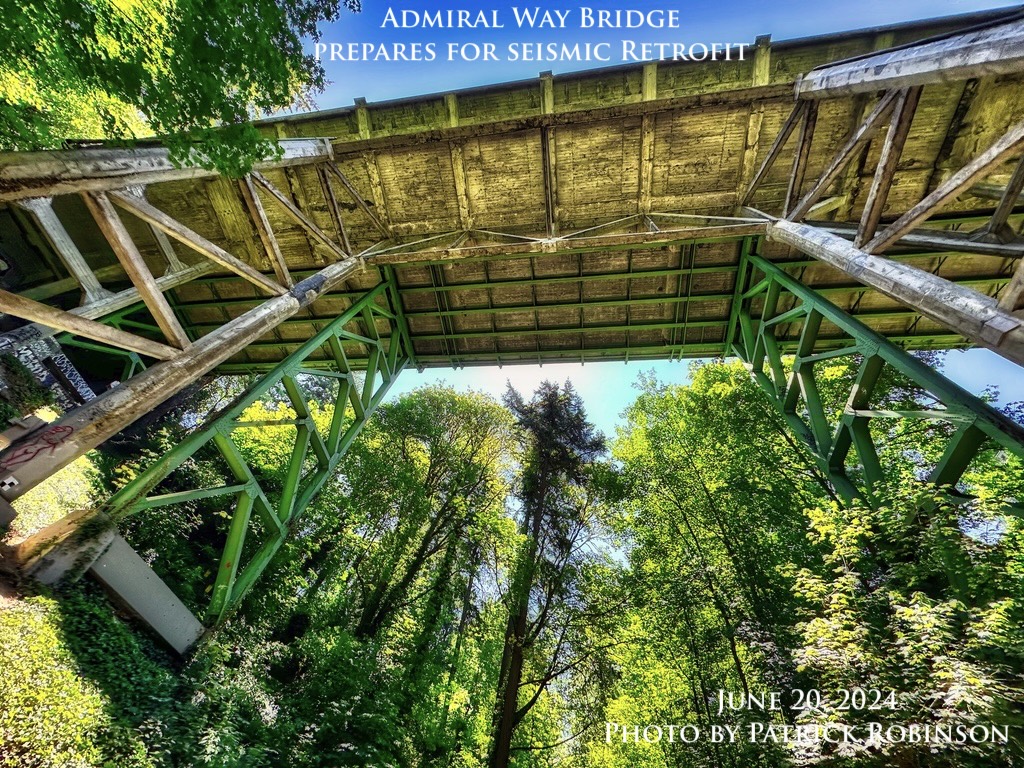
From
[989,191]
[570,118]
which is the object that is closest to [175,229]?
[570,118]

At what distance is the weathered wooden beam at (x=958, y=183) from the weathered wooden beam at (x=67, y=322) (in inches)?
269

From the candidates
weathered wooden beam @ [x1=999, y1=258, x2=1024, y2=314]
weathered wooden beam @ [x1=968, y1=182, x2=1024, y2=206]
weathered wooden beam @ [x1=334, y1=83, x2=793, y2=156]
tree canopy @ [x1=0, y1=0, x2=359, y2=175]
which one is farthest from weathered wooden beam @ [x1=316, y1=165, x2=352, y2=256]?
weathered wooden beam @ [x1=968, y1=182, x2=1024, y2=206]

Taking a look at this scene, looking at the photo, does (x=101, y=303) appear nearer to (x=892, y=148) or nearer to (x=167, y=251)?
(x=167, y=251)

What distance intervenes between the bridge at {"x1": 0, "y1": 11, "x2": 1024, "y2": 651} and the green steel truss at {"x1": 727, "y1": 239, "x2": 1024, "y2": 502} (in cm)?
4

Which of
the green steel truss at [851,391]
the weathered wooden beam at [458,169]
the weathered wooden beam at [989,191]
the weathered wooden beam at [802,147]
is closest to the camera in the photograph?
the green steel truss at [851,391]

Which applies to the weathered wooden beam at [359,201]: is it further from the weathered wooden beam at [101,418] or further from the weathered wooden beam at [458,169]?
the weathered wooden beam at [101,418]

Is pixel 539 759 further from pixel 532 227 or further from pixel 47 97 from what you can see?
pixel 47 97

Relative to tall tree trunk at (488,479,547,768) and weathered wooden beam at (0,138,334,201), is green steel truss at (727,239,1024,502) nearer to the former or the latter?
weathered wooden beam at (0,138,334,201)

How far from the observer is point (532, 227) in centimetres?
771

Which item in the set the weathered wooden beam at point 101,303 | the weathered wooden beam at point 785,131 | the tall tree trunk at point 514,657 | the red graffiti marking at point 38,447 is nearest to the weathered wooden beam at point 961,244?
the weathered wooden beam at point 785,131

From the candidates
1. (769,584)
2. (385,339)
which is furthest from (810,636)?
(385,339)

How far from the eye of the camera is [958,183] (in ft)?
10.8

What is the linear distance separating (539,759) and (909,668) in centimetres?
1038

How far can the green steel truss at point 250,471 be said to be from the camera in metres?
4.27
